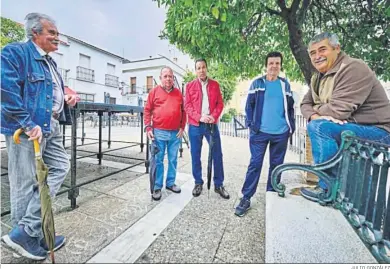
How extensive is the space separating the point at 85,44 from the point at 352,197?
1706 centimetres

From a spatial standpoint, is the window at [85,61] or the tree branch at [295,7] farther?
the window at [85,61]

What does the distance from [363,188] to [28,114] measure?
194 centimetres

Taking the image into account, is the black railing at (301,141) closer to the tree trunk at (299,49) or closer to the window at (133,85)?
the tree trunk at (299,49)

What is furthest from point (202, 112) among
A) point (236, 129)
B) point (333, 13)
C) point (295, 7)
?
point (236, 129)

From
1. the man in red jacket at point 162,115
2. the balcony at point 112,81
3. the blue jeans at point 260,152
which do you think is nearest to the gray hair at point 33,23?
the man in red jacket at point 162,115

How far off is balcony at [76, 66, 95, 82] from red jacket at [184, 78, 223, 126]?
14.3 meters

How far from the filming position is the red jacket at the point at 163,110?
2270 mm

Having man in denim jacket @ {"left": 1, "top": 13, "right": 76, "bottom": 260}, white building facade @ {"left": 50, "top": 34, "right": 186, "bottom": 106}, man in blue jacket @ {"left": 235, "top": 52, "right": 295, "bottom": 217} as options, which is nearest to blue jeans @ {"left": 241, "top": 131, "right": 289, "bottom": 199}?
man in blue jacket @ {"left": 235, "top": 52, "right": 295, "bottom": 217}

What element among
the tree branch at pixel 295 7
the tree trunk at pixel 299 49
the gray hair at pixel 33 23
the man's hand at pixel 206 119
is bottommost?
the man's hand at pixel 206 119

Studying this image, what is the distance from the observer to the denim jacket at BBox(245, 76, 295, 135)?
1.97m

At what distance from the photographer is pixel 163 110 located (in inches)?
89.2

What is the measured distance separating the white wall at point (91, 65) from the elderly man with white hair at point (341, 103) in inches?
569

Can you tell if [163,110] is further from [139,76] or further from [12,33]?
[139,76]

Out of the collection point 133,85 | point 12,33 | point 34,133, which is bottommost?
point 34,133
